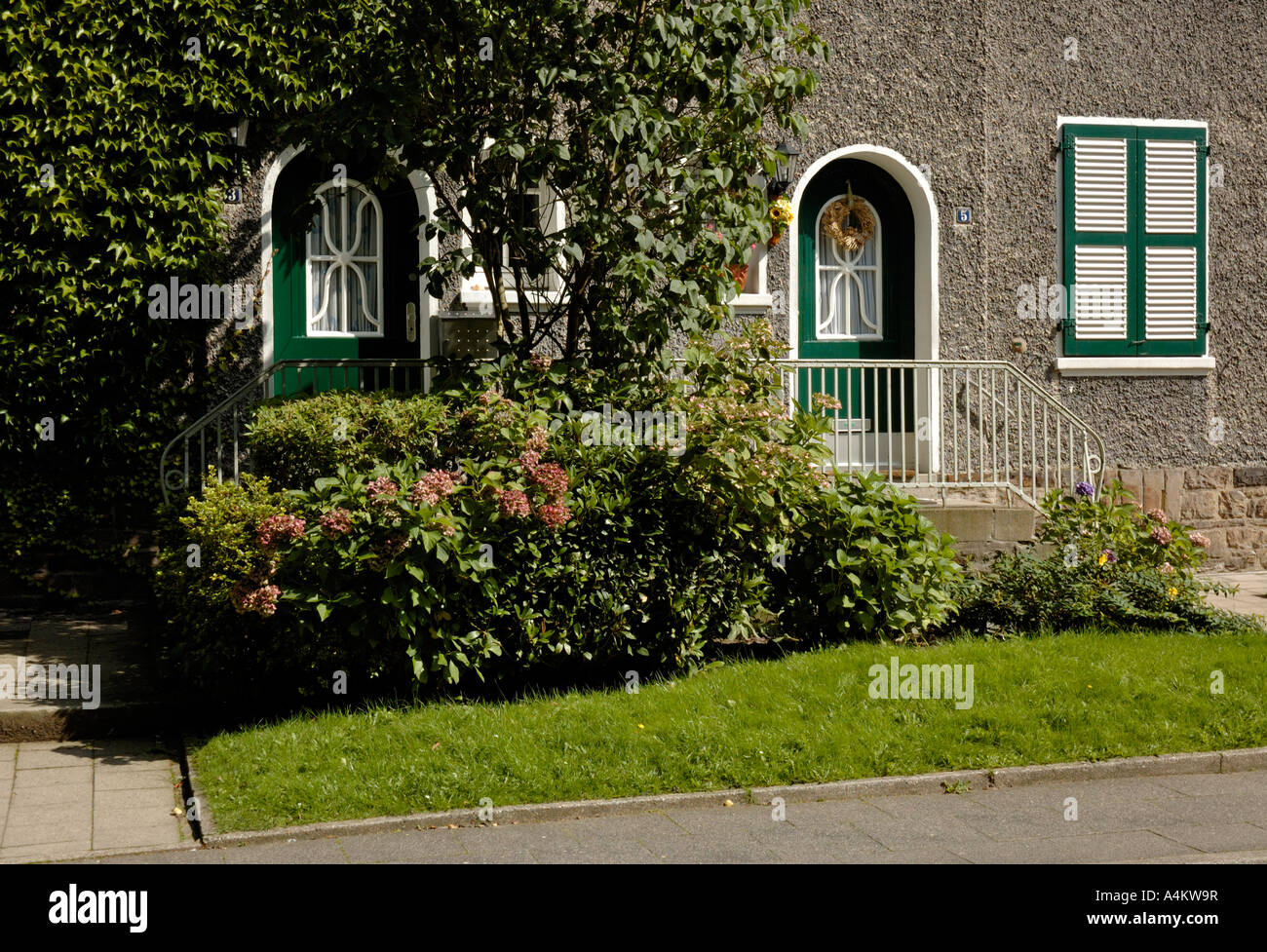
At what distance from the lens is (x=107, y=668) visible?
23.1 ft

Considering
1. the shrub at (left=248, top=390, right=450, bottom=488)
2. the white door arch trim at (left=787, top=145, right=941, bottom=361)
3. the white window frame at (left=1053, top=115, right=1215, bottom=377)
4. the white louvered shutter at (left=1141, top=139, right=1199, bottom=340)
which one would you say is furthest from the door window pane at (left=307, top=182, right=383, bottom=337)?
the white louvered shutter at (left=1141, top=139, right=1199, bottom=340)

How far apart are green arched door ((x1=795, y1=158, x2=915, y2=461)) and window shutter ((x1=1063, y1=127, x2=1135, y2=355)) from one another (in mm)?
1525

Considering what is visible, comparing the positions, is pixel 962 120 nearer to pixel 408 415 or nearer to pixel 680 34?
pixel 680 34

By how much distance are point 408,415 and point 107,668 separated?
2268mm

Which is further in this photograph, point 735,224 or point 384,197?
point 384,197

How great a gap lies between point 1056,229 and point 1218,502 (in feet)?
9.83

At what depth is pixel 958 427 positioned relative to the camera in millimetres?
10711

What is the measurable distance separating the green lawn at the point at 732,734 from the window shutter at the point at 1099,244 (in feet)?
16.4

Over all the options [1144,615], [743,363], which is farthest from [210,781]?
[1144,615]

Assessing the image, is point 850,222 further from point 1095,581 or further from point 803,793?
point 803,793

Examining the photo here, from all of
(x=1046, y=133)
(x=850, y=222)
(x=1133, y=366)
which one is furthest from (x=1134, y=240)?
(x=850, y=222)

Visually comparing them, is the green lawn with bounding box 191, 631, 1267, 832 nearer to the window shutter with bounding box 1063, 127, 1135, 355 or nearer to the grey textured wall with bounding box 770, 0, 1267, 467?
the grey textured wall with bounding box 770, 0, 1267, 467

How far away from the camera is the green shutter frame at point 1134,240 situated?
11.2m

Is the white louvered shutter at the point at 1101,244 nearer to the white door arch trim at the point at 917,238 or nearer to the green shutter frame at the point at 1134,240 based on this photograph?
the green shutter frame at the point at 1134,240
